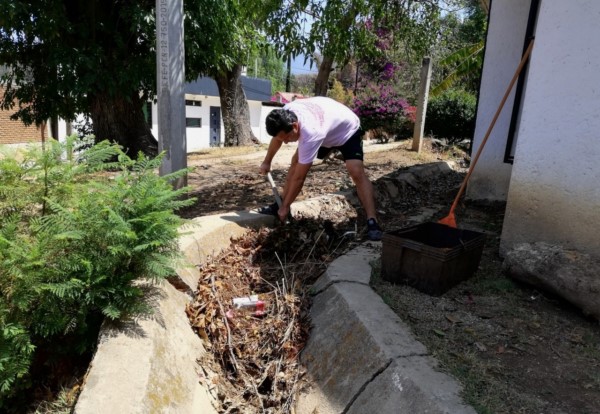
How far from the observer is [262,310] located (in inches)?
122

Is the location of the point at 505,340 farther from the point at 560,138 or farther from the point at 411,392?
the point at 560,138

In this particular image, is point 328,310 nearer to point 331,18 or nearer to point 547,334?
point 547,334

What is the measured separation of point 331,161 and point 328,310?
5.73m

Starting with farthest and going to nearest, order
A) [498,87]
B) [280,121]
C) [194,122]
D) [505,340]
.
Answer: [194,122] < [498,87] < [280,121] < [505,340]

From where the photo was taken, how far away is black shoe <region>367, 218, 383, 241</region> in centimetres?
393

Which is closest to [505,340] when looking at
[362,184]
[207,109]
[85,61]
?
[362,184]

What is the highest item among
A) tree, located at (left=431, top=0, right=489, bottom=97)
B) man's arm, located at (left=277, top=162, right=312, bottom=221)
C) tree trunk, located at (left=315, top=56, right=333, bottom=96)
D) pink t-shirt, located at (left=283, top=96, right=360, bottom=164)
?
tree, located at (left=431, top=0, right=489, bottom=97)

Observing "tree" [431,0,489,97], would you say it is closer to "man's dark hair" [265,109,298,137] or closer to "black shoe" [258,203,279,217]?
"man's dark hair" [265,109,298,137]

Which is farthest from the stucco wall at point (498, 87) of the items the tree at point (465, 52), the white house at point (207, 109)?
the white house at point (207, 109)

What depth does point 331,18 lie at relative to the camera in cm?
543

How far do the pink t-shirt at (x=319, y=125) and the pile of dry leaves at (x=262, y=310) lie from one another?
28.5 inches

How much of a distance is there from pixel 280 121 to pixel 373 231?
1.28 meters

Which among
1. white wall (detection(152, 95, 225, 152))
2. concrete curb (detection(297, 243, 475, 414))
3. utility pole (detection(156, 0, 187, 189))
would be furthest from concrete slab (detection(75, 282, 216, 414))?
white wall (detection(152, 95, 225, 152))

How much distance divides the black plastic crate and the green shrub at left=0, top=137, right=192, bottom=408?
1.42 m
